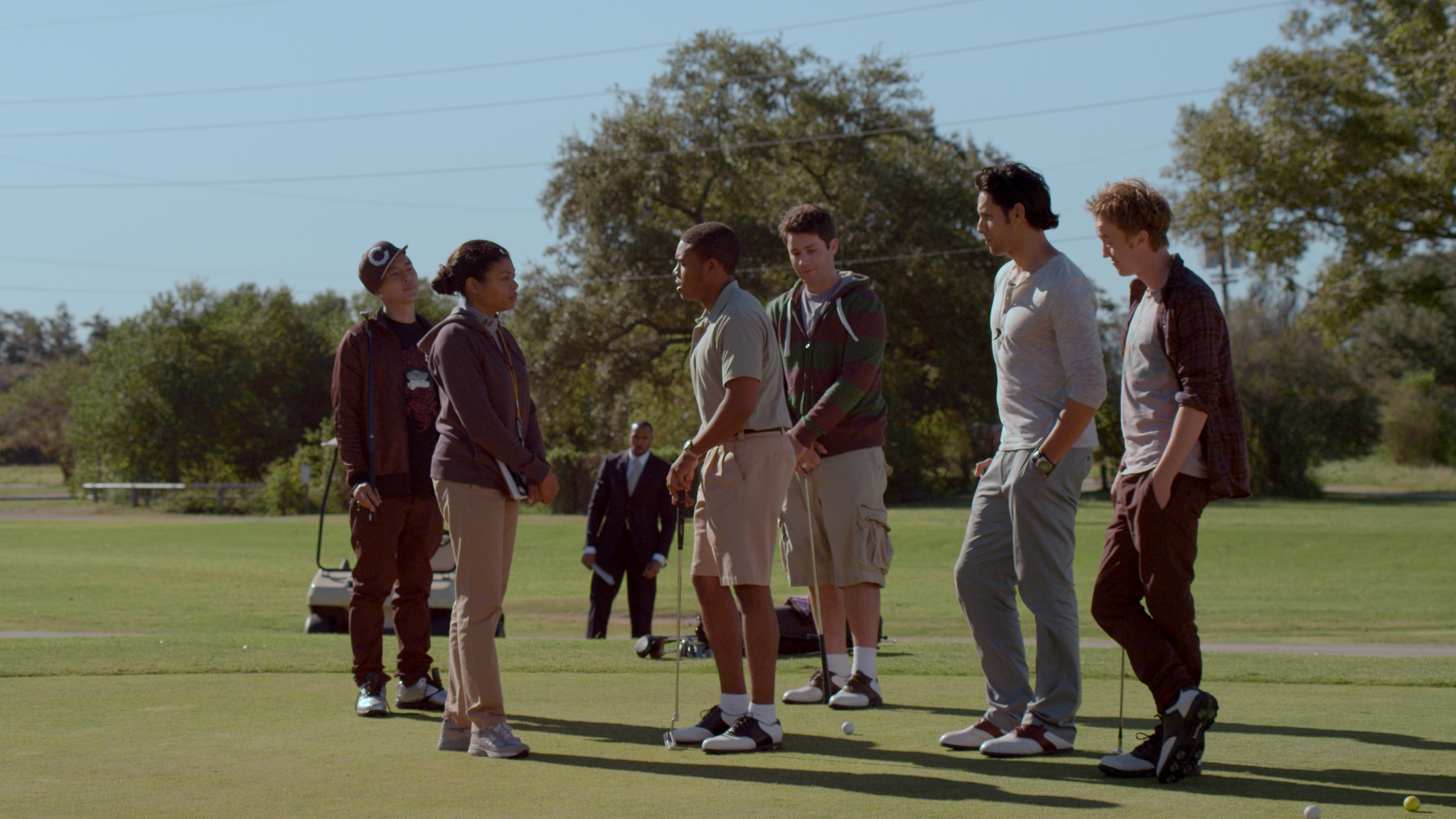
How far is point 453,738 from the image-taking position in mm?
5324

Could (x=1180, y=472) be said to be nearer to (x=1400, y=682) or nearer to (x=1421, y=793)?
(x=1421, y=793)

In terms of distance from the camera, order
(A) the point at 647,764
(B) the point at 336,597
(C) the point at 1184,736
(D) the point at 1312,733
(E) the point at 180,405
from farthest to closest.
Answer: (E) the point at 180,405 → (B) the point at 336,597 → (D) the point at 1312,733 → (A) the point at 647,764 → (C) the point at 1184,736

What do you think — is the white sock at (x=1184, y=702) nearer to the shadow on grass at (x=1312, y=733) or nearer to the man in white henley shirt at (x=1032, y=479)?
the man in white henley shirt at (x=1032, y=479)

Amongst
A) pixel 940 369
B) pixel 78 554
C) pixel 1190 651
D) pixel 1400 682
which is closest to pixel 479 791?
pixel 1190 651

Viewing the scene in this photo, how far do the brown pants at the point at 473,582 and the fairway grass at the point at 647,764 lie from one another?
32 centimetres

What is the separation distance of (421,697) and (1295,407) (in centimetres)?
4515

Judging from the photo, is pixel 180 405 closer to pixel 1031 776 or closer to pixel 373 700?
pixel 373 700

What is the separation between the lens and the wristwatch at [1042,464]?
5.11 m

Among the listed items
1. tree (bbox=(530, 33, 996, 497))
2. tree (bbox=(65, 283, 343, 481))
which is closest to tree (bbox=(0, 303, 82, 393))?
tree (bbox=(65, 283, 343, 481))

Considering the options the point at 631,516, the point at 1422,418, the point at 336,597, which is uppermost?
the point at 1422,418

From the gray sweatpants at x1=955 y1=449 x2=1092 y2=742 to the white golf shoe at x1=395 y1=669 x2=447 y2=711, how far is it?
2597 millimetres

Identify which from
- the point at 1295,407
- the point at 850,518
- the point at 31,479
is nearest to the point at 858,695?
the point at 850,518

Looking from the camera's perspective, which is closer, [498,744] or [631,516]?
[498,744]

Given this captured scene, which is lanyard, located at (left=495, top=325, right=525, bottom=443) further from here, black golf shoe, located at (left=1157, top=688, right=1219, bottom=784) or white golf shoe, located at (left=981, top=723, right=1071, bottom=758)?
black golf shoe, located at (left=1157, top=688, right=1219, bottom=784)
